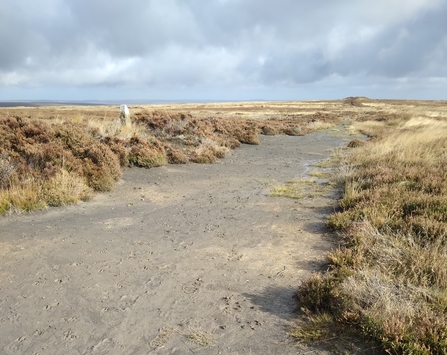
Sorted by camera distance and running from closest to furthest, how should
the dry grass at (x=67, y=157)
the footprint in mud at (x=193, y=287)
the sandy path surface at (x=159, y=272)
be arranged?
1. the sandy path surface at (x=159, y=272)
2. the footprint in mud at (x=193, y=287)
3. the dry grass at (x=67, y=157)

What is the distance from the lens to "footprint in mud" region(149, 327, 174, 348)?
362 cm

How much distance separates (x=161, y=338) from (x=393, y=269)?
3.06 meters

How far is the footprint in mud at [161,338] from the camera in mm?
3623

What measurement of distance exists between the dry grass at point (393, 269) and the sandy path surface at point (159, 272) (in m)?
0.47

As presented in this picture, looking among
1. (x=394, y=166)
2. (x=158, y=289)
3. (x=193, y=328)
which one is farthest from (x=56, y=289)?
(x=394, y=166)

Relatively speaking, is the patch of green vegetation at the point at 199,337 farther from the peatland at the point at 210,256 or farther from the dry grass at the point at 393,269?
the dry grass at the point at 393,269

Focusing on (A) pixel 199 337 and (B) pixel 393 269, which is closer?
(A) pixel 199 337

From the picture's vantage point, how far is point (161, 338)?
12.2ft

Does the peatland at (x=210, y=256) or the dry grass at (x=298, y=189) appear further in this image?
the dry grass at (x=298, y=189)

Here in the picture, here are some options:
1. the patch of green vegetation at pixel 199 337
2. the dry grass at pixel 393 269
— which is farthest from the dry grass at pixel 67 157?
the dry grass at pixel 393 269

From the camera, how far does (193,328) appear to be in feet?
12.7

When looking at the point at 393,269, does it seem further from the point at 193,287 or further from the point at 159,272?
the point at 159,272

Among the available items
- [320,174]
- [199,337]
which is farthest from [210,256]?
[320,174]

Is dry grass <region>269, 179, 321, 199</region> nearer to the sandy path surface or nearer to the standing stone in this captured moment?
the sandy path surface
